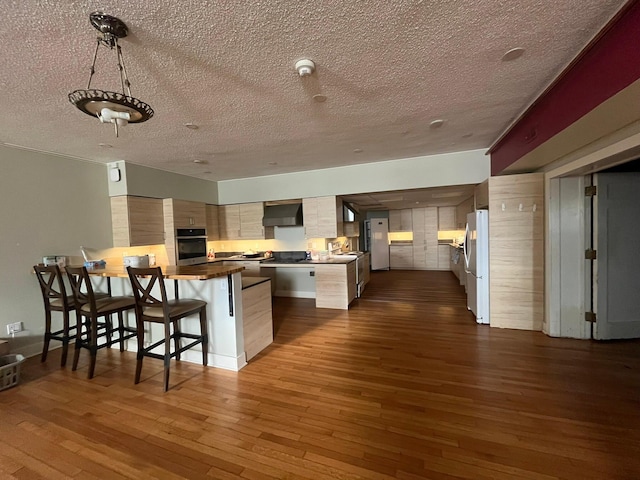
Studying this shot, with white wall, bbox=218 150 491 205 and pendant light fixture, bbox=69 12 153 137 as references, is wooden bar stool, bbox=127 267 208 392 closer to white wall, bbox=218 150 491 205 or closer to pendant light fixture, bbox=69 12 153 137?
pendant light fixture, bbox=69 12 153 137

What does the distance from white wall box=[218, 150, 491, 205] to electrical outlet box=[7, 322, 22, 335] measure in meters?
3.60

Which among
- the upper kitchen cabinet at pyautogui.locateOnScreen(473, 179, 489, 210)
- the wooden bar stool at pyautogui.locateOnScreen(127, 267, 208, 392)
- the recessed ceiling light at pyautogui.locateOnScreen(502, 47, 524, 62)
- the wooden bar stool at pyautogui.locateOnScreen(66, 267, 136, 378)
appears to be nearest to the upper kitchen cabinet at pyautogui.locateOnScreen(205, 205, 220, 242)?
the wooden bar stool at pyautogui.locateOnScreen(66, 267, 136, 378)

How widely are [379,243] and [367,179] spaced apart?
4535 millimetres

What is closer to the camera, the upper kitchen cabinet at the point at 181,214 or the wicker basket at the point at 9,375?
the wicker basket at the point at 9,375

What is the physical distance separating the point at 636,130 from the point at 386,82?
1951mm

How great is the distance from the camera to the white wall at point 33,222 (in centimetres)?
308

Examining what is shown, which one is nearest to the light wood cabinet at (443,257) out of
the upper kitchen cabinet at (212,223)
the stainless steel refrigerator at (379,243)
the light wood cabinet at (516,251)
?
the stainless steel refrigerator at (379,243)

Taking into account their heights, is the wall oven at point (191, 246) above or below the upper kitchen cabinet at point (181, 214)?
below

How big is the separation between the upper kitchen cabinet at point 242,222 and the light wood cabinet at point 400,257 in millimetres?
4829

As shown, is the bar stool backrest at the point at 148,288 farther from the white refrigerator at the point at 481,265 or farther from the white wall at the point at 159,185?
the white refrigerator at the point at 481,265

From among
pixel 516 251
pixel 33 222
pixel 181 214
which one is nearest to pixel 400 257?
pixel 516 251

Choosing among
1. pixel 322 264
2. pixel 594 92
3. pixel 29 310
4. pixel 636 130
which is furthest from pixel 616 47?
pixel 29 310

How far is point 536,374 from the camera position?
2424 millimetres

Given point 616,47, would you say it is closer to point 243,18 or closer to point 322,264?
point 243,18
